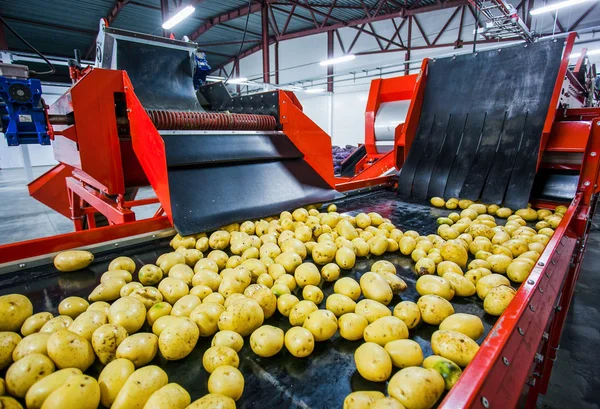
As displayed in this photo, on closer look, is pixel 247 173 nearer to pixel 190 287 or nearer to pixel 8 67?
pixel 190 287

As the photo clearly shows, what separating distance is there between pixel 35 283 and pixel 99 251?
1.21 ft

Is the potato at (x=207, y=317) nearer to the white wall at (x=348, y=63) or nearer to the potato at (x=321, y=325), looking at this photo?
the potato at (x=321, y=325)

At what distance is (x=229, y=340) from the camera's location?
1.16 meters

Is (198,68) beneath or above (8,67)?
above

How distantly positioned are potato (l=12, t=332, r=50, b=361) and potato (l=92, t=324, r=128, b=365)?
6.0 inches

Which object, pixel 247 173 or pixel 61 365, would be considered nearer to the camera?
pixel 61 365

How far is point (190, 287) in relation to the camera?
164 cm

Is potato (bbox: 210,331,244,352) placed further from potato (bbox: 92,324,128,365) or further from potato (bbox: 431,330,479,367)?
potato (bbox: 431,330,479,367)

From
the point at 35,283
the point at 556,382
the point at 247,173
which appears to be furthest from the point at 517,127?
the point at 35,283

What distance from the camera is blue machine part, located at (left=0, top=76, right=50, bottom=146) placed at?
6.68 feet

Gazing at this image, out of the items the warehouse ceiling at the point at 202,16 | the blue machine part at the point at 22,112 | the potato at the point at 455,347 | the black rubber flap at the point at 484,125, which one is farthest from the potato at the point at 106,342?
the warehouse ceiling at the point at 202,16

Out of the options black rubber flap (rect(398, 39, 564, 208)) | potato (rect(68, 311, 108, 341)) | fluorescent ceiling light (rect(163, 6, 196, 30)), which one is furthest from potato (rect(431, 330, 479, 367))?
fluorescent ceiling light (rect(163, 6, 196, 30))

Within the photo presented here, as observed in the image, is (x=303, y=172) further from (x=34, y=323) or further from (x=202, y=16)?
(x=202, y=16)

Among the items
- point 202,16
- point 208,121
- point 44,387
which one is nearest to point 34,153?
point 202,16
